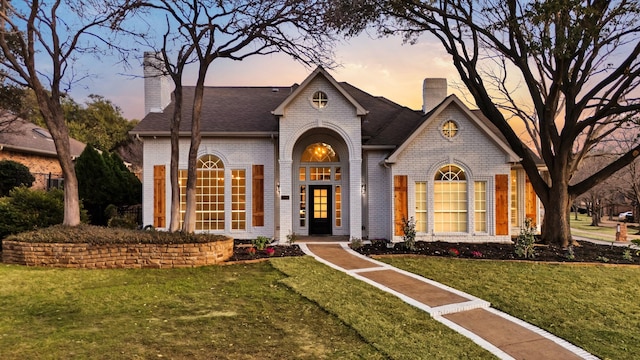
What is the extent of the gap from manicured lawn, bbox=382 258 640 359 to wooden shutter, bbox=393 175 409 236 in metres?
2.43

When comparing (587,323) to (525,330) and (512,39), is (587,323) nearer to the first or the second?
(525,330)

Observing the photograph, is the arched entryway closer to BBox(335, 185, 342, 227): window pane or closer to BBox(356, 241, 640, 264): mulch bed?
BBox(335, 185, 342, 227): window pane

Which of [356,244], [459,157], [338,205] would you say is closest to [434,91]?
[459,157]

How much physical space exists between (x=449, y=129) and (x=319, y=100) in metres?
4.63

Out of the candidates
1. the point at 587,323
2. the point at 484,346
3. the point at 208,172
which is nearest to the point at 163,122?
the point at 208,172

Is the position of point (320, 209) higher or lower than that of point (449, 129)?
lower

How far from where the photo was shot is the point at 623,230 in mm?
16609

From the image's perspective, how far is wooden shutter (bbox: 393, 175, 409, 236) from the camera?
12.8m

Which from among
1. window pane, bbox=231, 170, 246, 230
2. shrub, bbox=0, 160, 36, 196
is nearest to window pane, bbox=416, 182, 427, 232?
window pane, bbox=231, 170, 246, 230

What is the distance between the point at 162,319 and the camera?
5734mm

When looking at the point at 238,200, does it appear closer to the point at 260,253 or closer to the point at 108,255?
the point at 260,253

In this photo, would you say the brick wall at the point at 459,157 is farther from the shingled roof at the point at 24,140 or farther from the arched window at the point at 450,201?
the shingled roof at the point at 24,140

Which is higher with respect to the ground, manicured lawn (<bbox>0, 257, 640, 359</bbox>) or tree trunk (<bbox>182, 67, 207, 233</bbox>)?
tree trunk (<bbox>182, 67, 207, 233</bbox>)

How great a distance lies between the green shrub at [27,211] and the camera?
35.3 feet
